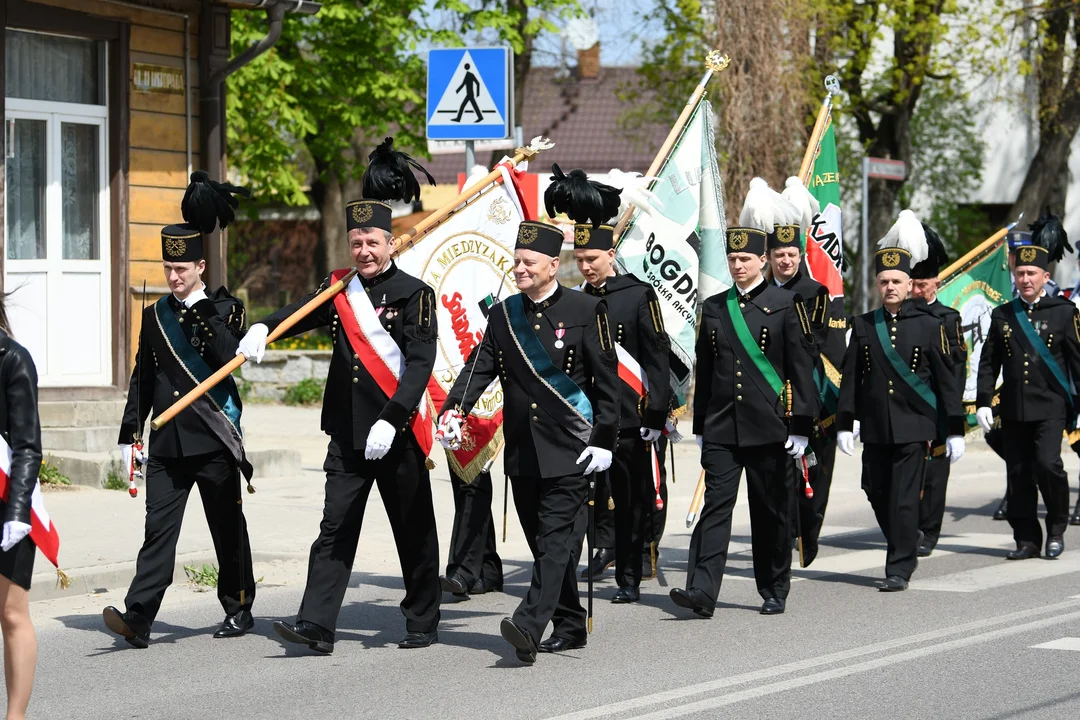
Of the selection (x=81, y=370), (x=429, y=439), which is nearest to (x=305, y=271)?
(x=81, y=370)

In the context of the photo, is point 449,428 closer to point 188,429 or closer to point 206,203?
point 188,429

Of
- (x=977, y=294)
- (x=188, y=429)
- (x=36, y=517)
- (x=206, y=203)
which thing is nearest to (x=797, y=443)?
(x=188, y=429)

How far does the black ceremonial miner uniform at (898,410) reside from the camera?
31.3 feet

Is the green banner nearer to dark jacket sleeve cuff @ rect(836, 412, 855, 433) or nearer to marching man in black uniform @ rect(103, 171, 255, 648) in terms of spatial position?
dark jacket sleeve cuff @ rect(836, 412, 855, 433)

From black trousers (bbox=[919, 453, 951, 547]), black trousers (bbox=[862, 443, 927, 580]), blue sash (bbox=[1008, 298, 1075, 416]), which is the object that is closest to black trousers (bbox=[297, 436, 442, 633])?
black trousers (bbox=[862, 443, 927, 580])

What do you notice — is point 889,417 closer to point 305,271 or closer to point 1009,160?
point 1009,160

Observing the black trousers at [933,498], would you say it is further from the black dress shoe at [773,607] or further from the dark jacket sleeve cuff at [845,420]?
the black dress shoe at [773,607]

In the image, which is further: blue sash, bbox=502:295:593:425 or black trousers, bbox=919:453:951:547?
black trousers, bbox=919:453:951:547

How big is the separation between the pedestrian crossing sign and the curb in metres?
3.48

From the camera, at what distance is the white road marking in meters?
6.41

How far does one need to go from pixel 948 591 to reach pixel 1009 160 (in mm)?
27966

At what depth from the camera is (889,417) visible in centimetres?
961

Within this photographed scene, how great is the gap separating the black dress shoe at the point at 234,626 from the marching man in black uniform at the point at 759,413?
2.30 m

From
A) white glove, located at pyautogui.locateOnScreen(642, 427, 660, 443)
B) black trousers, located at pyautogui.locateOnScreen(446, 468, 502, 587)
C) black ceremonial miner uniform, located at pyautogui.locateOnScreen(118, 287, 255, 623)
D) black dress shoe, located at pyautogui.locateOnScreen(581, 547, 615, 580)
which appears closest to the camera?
black ceremonial miner uniform, located at pyautogui.locateOnScreen(118, 287, 255, 623)
